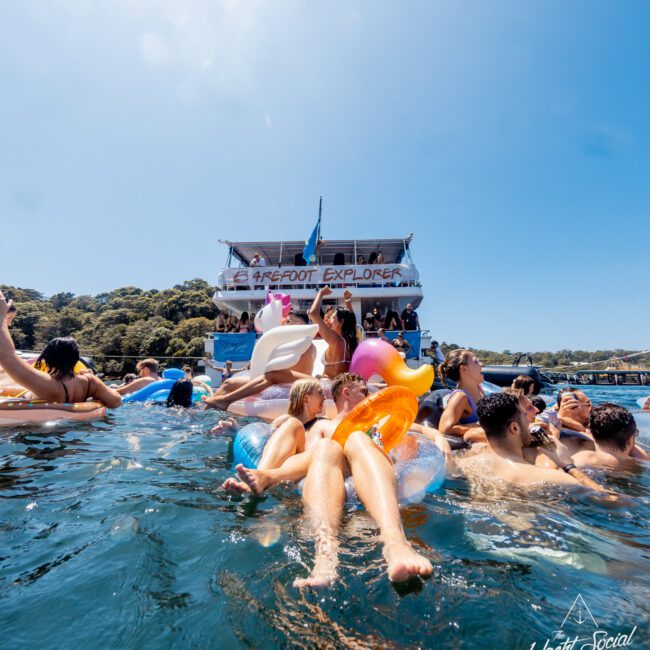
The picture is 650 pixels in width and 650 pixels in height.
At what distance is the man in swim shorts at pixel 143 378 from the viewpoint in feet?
25.2

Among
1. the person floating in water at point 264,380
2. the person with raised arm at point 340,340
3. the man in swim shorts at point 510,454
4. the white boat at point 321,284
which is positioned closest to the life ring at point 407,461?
the man in swim shorts at point 510,454

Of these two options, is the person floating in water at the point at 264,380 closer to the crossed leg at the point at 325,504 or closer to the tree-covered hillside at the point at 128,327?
the crossed leg at the point at 325,504

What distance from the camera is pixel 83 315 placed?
41.6 metres

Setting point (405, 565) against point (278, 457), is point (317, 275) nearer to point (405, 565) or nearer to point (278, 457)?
point (278, 457)

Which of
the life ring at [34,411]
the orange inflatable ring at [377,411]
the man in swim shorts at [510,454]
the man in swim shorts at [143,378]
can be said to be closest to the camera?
the orange inflatable ring at [377,411]

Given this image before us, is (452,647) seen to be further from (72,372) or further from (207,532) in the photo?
(72,372)

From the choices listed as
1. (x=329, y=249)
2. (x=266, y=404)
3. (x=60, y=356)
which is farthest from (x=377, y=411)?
(x=329, y=249)

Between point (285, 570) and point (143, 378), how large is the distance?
23.9 feet

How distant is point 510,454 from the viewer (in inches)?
106

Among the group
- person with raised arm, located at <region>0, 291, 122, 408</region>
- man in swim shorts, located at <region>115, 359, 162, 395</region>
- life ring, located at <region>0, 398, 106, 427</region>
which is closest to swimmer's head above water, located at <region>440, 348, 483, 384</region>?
person with raised arm, located at <region>0, 291, 122, 408</region>

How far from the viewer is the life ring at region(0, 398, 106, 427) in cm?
408

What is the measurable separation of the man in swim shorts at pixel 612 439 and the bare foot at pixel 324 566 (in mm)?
2556

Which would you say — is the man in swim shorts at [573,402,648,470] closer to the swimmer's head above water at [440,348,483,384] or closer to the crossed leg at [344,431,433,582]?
the swimmer's head above water at [440,348,483,384]

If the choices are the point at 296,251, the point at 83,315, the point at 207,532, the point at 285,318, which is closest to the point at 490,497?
the point at 207,532
